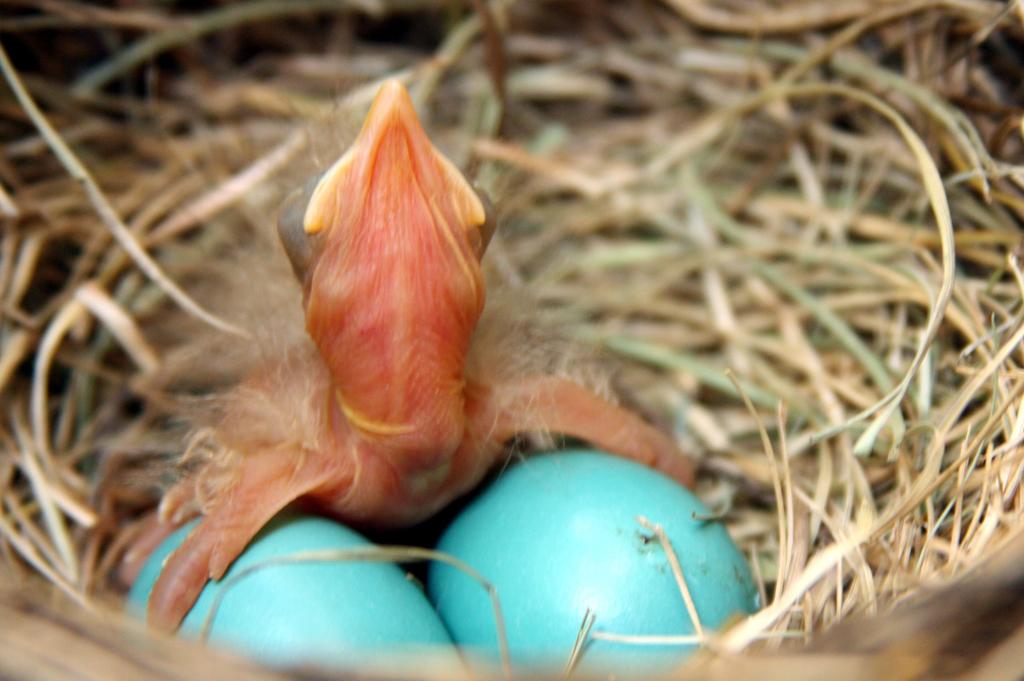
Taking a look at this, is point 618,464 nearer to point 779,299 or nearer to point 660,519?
point 660,519

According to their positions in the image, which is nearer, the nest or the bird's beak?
the bird's beak

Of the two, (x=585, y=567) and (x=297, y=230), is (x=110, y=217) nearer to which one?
(x=297, y=230)

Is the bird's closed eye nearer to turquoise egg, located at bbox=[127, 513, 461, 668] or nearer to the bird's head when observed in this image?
the bird's head

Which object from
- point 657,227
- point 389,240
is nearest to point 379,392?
point 389,240

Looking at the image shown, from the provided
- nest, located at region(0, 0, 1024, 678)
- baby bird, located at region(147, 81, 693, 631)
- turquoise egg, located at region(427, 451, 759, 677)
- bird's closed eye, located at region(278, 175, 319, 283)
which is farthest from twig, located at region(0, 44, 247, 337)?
turquoise egg, located at region(427, 451, 759, 677)

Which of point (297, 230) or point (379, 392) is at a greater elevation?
point (297, 230)

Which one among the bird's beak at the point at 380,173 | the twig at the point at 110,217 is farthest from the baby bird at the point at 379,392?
the twig at the point at 110,217

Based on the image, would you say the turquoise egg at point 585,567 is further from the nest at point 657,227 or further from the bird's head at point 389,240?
the bird's head at point 389,240
